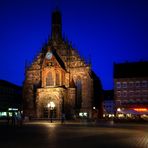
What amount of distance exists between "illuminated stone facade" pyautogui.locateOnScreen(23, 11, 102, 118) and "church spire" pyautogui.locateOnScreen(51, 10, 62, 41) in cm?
337

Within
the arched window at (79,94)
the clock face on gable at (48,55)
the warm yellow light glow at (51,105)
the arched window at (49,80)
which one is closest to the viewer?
the warm yellow light glow at (51,105)

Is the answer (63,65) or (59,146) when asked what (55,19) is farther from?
(59,146)

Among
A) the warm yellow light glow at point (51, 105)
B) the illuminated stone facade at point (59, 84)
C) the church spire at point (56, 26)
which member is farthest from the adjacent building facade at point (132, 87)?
the church spire at point (56, 26)

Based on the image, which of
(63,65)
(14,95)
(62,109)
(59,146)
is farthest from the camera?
(14,95)

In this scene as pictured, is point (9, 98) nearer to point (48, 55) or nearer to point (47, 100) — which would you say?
point (47, 100)

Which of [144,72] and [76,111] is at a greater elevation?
[144,72]

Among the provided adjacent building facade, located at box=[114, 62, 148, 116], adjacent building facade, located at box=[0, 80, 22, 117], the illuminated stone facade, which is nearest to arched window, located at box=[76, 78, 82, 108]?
the illuminated stone facade

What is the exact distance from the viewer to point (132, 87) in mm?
90312

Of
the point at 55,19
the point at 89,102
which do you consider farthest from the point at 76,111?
the point at 55,19

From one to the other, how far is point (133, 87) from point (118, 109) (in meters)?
7.27

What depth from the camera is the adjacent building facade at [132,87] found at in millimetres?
89125

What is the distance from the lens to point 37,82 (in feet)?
284

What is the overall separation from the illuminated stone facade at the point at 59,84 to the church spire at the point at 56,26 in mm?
3368

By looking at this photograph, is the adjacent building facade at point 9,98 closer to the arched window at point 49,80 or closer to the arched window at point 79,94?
the arched window at point 49,80
